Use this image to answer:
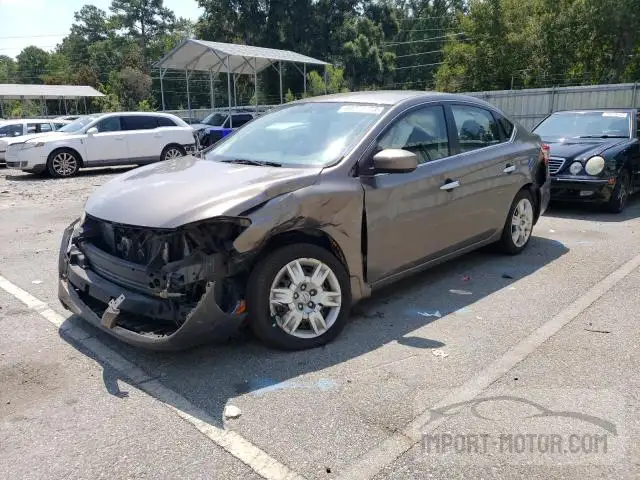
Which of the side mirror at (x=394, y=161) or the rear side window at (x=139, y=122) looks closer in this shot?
the side mirror at (x=394, y=161)

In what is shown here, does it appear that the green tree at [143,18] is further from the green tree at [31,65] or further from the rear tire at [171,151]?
the rear tire at [171,151]

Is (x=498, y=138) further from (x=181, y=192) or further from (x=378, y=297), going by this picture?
(x=181, y=192)

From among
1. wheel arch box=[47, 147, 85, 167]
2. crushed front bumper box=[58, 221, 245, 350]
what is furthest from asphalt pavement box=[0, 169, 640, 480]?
wheel arch box=[47, 147, 85, 167]

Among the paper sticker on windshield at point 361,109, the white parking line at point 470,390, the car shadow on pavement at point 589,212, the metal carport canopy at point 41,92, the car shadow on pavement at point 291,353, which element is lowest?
the white parking line at point 470,390

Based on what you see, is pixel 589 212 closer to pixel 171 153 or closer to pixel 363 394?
pixel 363 394

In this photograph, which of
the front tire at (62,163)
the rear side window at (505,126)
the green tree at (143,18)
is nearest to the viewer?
the rear side window at (505,126)

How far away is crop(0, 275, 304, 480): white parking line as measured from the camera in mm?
2609

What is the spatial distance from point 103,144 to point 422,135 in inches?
480

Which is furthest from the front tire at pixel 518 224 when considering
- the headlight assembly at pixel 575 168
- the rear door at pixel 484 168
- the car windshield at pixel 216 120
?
the car windshield at pixel 216 120

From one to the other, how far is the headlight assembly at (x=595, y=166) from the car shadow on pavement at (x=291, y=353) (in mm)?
3645

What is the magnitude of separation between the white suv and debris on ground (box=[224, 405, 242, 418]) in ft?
42.7

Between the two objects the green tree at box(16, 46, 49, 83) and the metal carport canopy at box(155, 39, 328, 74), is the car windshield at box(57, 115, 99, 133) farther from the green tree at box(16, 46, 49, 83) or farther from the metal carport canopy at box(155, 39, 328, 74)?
the green tree at box(16, 46, 49, 83)

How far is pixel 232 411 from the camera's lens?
3.07 m

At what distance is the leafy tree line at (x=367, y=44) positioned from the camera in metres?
27.0
